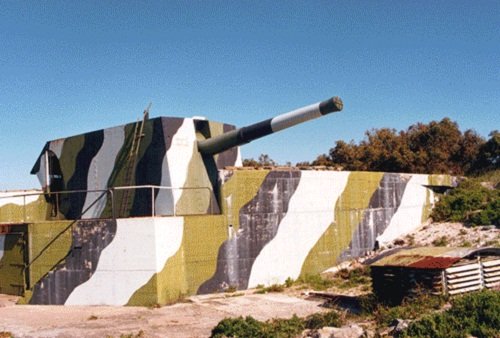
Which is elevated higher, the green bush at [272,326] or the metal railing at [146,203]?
the metal railing at [146,203]

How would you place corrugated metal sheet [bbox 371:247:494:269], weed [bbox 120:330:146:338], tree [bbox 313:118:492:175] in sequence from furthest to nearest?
tree [bbox 313:118:492:175], corrugated metal sheet [bbox 371:247:494:269], weed [bbox 120:330:146:338]

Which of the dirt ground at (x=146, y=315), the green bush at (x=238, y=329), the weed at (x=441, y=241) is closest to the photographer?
the green bush at (x=238, y=329)

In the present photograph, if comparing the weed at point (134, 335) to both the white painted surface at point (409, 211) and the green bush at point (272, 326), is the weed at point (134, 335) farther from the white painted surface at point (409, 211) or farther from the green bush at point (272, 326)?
the white painted surface at point (409, 211)

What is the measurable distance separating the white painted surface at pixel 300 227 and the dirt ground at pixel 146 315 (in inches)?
49.2

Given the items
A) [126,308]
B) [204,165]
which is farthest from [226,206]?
[126,308]

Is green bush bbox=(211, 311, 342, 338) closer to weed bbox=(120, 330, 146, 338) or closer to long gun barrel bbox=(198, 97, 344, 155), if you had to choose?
weed bbox=(120, 330, 146, 338)

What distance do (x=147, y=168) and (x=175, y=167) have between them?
0.77 metres

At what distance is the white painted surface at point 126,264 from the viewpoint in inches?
427

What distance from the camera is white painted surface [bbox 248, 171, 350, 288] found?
1329 centimetres

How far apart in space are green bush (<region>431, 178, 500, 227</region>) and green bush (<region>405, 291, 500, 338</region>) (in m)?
8.92

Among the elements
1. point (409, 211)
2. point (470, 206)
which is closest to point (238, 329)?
point (409, 211)

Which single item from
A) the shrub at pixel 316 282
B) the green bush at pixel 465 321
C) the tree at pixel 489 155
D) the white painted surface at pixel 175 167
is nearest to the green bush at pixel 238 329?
the green bush at pixel 465 321

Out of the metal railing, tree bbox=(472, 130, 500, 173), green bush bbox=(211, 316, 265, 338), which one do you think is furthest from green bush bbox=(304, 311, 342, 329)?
tree bbox=(472, 130, 500, 173)

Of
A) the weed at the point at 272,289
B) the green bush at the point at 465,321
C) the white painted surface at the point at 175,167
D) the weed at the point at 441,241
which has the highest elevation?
the white painted surface at the point at 175,167
